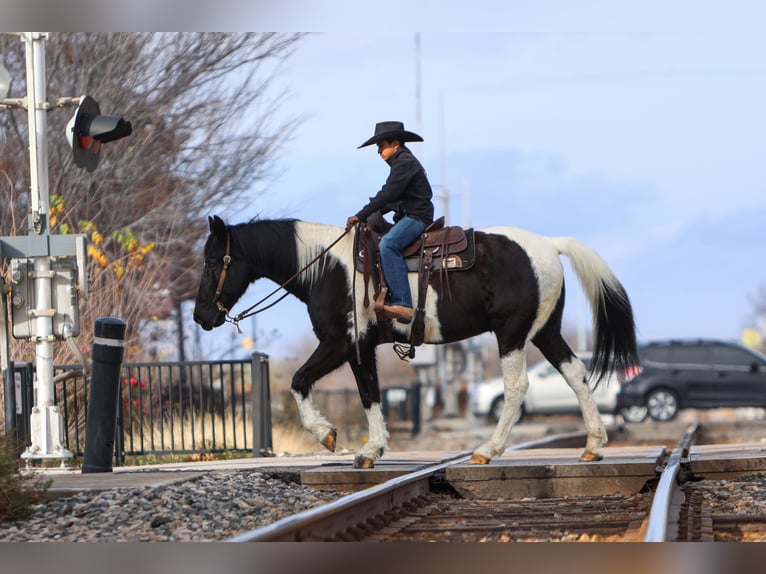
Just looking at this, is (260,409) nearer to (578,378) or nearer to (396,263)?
(396,263)

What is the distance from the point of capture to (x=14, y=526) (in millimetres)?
8516

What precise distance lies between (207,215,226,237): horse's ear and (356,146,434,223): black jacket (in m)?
1.29

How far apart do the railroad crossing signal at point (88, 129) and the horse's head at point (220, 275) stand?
212 cm

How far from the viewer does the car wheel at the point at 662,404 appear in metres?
31.7

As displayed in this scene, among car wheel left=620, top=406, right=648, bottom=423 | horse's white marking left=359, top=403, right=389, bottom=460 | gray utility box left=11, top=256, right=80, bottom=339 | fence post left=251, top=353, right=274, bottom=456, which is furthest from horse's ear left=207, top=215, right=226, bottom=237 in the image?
car wheel left=620, top=406, right=648, bottom=423

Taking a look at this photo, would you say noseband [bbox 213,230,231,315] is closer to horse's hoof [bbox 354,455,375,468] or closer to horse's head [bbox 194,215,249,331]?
horse's head [bbox 194,215,249,331]

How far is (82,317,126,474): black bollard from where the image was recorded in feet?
39.3

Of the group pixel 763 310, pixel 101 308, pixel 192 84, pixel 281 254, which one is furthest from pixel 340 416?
pixel 763 310

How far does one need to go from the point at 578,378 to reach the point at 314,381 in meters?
2.31

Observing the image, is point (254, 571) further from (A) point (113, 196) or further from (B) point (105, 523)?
(A) point (113, 196)

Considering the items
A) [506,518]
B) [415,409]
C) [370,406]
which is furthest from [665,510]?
[415,409]

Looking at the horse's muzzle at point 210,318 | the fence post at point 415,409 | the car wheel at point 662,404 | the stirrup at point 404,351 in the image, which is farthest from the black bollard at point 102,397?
the fence post at point 415,409

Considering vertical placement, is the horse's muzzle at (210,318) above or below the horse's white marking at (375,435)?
above

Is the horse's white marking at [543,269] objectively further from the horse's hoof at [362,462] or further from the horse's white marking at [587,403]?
the horse's hoof at [362,462]
